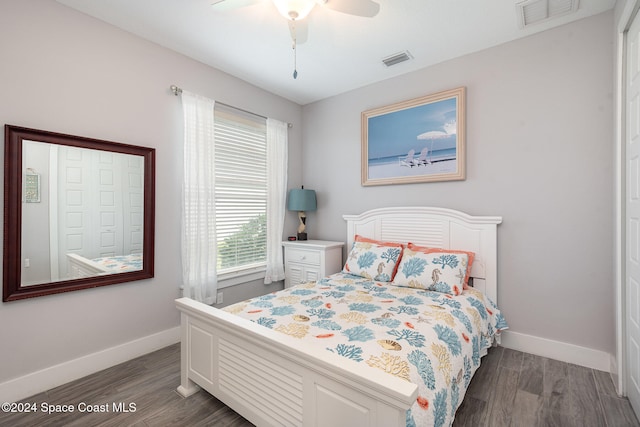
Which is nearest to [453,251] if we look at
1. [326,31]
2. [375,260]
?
[375,260]

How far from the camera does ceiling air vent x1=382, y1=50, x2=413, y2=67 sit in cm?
281

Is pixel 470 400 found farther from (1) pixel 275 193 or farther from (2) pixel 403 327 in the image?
(1) pixel 275 193

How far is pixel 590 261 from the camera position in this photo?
2.28 m

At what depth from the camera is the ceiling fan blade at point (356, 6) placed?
175 centimetres

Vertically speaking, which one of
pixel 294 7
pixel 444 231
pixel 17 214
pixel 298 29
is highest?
pixel 298 29

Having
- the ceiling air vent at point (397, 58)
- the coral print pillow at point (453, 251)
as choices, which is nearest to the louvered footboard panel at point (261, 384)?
the coral print pillow at point (453, 251)

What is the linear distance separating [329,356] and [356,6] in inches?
77.1

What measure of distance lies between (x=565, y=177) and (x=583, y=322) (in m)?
1.15

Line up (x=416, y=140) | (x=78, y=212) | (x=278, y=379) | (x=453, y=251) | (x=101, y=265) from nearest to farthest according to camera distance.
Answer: (x=278, y=379)
(x=78, y=212)
(x=101, y=265)
(x=453, y=251)
(x=416, y=140)

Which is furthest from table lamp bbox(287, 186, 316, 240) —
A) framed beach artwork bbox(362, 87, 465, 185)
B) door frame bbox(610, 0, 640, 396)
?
door frame bbox(610, 0, 640, 396)

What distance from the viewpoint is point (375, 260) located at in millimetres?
2805

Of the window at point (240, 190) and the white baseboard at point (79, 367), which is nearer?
the white baseboard at point (79, 367)

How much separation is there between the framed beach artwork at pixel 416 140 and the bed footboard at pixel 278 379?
7.41ft

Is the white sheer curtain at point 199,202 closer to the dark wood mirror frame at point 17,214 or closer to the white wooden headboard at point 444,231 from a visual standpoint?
the dark wood mirror frame at point 17,214
